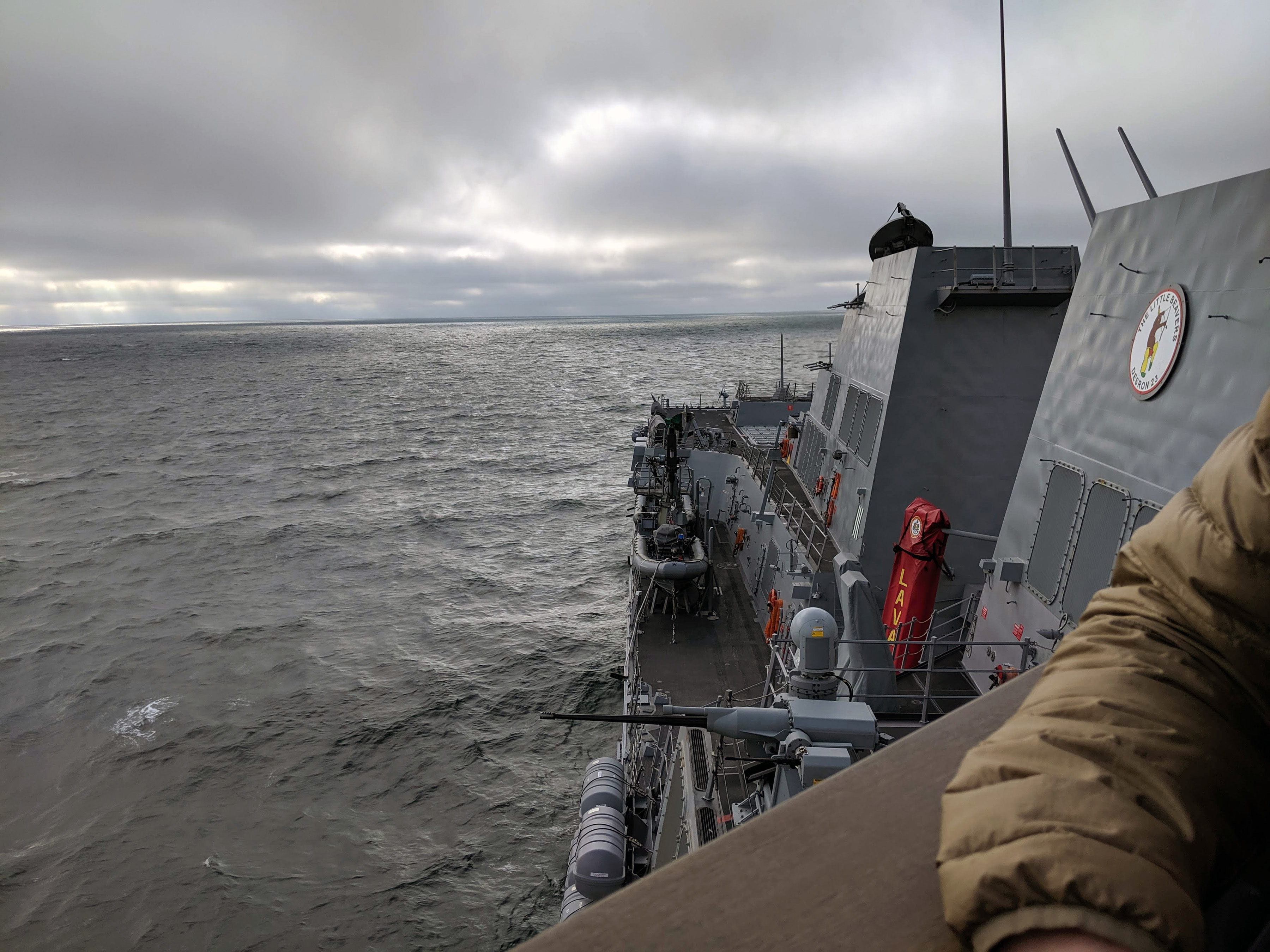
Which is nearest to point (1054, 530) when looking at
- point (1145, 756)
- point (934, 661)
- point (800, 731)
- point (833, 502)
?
point (934, 661)

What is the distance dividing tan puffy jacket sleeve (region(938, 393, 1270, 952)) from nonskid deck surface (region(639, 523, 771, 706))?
12285 mm

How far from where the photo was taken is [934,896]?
1013mm

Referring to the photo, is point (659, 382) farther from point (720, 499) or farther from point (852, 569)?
point (852, 569)

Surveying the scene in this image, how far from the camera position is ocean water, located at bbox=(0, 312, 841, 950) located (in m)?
14.9

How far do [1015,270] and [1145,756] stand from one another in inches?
560

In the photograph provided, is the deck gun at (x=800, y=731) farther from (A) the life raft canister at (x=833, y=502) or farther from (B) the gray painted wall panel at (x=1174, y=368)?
(A) the life raft canister at (x=833, y=502)

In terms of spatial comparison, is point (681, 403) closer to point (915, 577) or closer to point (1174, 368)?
point (915, 577)

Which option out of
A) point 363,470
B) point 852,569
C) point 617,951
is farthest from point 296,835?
point 363,470

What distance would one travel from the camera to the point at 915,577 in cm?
1102

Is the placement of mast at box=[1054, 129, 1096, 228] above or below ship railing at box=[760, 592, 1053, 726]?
above

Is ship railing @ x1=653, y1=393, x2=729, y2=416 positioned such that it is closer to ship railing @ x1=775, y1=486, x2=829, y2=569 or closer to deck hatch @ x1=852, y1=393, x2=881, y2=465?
ship railing @ x1=775, y1=486, x2=829, y2=569

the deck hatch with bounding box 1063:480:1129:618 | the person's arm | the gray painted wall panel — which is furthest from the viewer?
the deck hatch with bounding box 1063:480:1129:618

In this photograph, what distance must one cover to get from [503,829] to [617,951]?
17.6 meters

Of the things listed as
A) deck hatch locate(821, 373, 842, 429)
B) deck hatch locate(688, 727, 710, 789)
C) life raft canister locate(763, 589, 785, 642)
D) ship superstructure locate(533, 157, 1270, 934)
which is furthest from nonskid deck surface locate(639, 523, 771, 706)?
deck hatch locate(821, 373, 842, 429)
